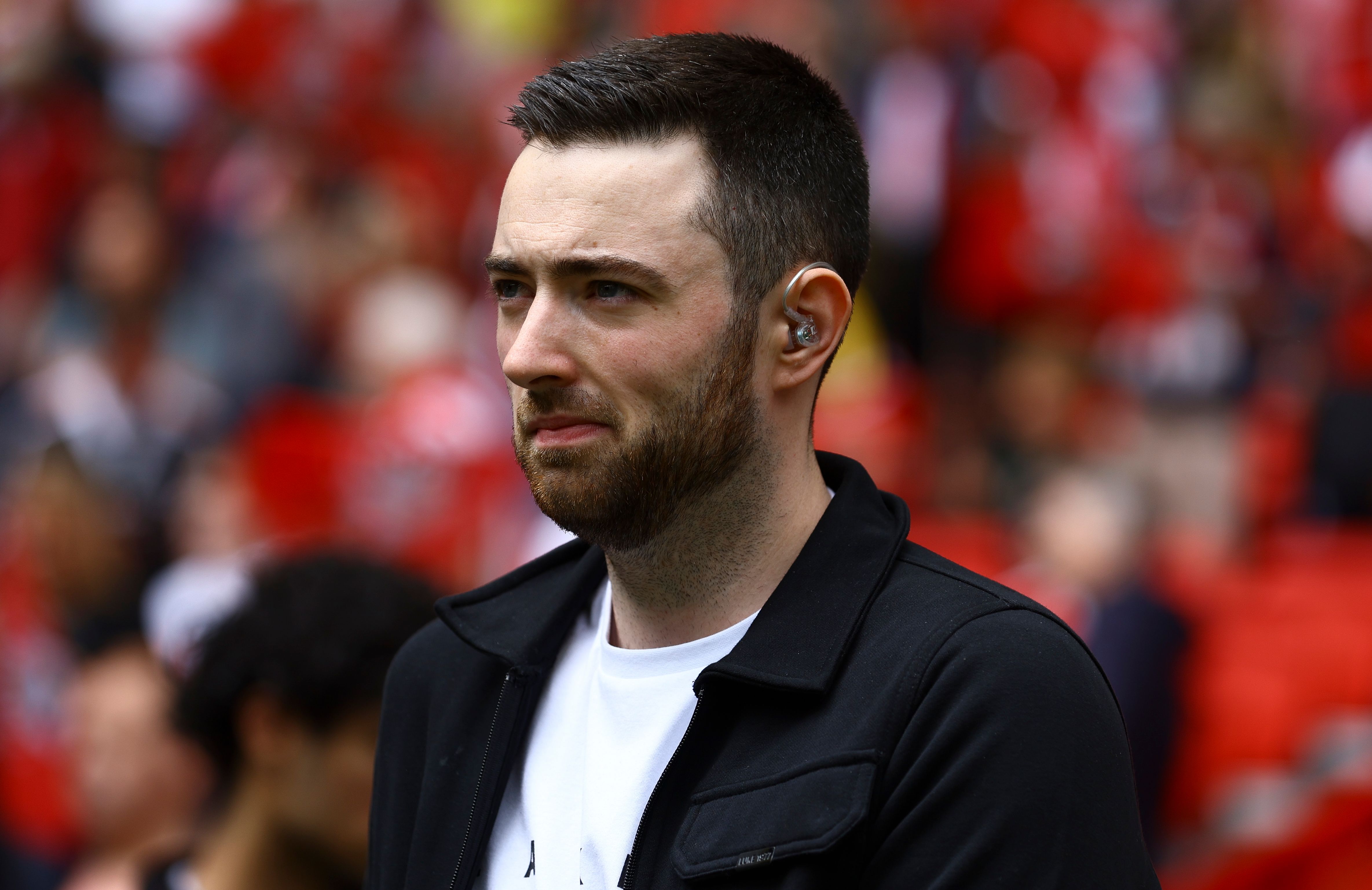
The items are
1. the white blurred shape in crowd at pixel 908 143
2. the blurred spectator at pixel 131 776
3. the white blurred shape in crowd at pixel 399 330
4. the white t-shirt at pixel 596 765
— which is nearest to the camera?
the white t-shirt at pixel 596 765

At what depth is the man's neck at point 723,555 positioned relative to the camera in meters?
1.87

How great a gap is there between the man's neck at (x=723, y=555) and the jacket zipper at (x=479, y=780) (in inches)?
9.3

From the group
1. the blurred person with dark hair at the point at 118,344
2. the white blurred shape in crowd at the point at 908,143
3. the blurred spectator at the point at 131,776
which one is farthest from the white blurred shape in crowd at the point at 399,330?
the blurred spectator at the point at 131,776

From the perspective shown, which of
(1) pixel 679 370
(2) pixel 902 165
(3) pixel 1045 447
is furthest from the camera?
(2) pixel 902 165

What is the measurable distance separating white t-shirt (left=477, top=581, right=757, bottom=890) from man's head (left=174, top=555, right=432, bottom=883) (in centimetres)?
85

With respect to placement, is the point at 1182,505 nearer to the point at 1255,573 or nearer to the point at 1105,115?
the point at 1255,573

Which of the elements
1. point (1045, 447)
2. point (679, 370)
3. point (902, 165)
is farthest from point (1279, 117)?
point (679, 370)

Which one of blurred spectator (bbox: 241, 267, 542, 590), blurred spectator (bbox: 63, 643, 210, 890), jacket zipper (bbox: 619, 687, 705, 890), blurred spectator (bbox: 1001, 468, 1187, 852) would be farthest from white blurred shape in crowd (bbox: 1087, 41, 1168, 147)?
jacket zipper (bbox: 619, 687, 705, 890)

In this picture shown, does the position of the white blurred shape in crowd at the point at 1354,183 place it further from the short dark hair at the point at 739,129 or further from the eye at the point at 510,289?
the eye at the point at 510,289

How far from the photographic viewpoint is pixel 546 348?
1.77 m

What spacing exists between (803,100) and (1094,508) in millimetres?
4100

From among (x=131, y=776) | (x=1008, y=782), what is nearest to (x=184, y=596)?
(x=131, y=776)

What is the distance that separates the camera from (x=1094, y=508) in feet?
18.6

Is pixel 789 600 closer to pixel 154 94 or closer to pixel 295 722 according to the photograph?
pixel 295 722
